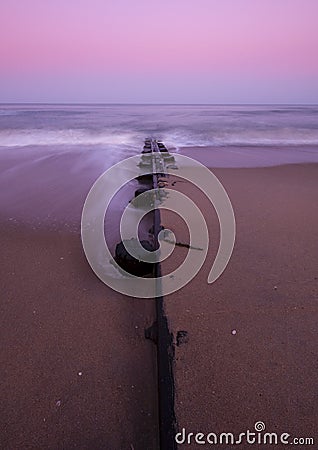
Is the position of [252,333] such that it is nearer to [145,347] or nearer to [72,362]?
[145,347]

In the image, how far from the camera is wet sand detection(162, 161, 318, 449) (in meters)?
1.55

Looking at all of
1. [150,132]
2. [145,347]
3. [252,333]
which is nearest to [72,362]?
[145,347]

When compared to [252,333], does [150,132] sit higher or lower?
higher

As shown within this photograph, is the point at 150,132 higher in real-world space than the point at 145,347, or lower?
higher

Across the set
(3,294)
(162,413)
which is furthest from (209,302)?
(3,294)

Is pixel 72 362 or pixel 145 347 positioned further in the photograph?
pixel 145 347

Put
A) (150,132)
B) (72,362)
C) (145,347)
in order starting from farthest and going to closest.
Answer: (150,132) → (145,347) → (72,362)

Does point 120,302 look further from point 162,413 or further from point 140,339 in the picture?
point 162,413

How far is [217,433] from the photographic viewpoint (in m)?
1.47

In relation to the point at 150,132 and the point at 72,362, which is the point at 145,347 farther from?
the point at 150,132

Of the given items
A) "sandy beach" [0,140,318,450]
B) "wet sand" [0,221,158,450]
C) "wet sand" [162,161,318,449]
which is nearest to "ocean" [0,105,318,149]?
"wet sand" [162,161,318,449]

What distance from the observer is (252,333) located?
203 cm

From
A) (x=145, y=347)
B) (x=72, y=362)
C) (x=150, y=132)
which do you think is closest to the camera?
(x=72, y=362)

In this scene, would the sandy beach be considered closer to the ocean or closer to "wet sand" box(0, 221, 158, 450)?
"wet sand" box(0, 221, 158, 450)
